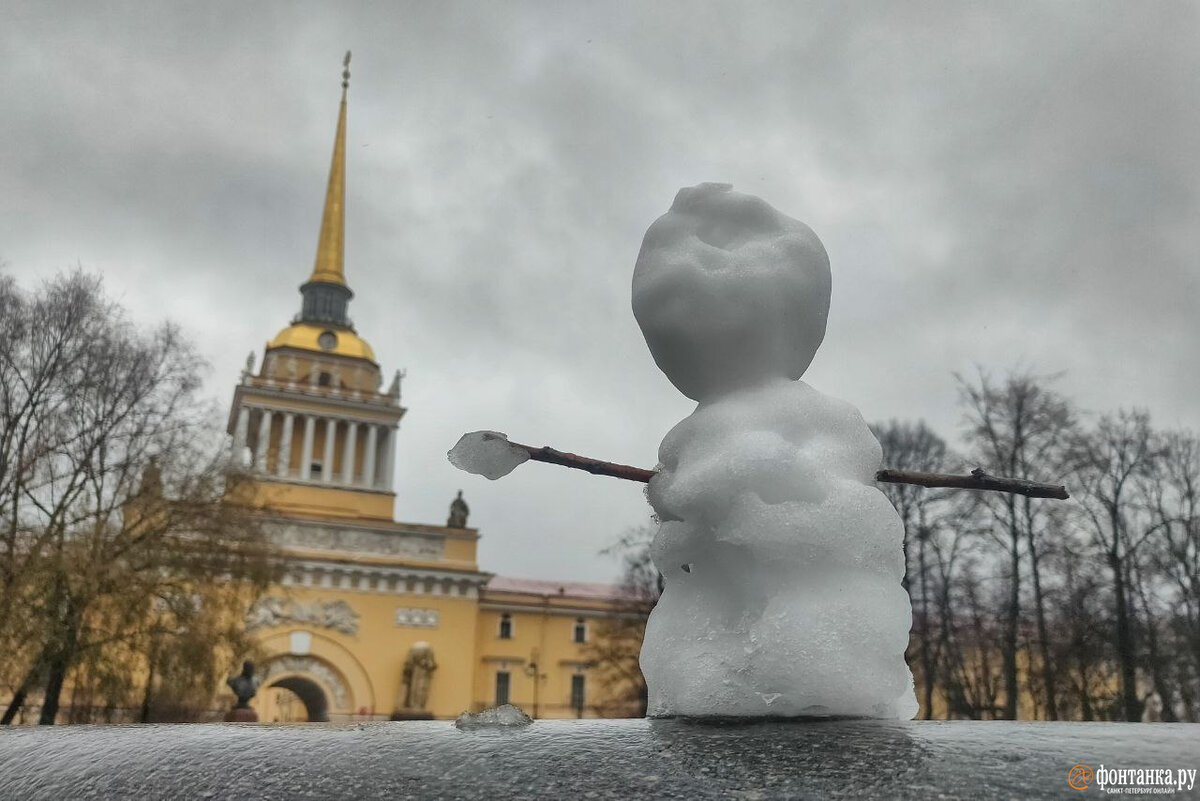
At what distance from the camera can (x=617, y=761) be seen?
2234 millimetres

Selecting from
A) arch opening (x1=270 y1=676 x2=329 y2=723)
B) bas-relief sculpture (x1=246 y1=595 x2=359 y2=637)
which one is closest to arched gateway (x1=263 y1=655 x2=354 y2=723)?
arch opening (x1=270 y1=676 x2=329 y2=723)

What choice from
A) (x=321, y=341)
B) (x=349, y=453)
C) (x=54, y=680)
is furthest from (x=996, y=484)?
(x=321, y=341)

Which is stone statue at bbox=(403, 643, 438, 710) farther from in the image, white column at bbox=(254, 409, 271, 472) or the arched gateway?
white column at bbox=(254, 409, 271, 472)

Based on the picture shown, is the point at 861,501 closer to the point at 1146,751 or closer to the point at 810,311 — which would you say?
the point at 810,311

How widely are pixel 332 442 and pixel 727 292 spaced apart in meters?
37.9

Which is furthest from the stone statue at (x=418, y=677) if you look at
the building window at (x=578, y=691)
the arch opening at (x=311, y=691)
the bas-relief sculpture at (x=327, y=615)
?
the building window at (x=578, y=691)

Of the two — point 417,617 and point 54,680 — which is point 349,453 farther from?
point 54,680

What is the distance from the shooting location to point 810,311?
3695mm

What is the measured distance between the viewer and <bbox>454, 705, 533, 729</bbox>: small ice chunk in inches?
104

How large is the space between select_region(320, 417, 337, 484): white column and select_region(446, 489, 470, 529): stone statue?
18.8ft

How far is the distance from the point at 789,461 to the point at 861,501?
0.24 meters

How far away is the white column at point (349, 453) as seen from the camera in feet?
129

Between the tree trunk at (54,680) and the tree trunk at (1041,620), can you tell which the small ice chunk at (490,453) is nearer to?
the tree trunk at (54,680)

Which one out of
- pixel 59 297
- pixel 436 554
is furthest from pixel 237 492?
pixel 436 554
